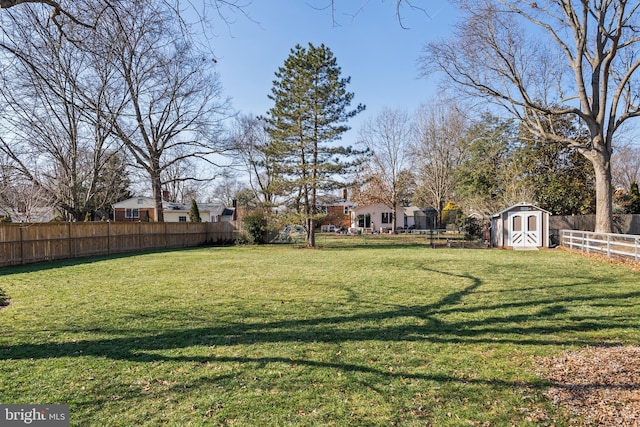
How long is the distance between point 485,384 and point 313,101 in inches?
695

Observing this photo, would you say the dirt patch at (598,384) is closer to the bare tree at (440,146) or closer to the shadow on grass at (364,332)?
the shadow on grass at (364,332)

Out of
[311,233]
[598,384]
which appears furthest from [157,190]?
[598,384]

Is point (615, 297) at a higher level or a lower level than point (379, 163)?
lower

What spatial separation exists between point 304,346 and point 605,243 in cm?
1469

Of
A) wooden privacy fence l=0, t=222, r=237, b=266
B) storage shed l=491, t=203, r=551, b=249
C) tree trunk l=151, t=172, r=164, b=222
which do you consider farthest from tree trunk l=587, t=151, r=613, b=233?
tree trunk l=151, t=172, r=164, b=222

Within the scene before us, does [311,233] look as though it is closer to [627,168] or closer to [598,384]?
[598,384]

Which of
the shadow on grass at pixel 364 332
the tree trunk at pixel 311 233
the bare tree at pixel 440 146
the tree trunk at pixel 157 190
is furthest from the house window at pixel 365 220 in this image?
the shadow on grass at pixel 364 332

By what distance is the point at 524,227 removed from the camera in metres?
18.2

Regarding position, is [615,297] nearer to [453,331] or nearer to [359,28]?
[453,331]

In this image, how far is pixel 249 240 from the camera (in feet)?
77.0

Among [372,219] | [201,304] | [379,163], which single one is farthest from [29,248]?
[372,219]

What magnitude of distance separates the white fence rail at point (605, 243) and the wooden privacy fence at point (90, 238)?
20373mm

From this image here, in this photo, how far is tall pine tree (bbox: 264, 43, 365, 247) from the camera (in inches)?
751

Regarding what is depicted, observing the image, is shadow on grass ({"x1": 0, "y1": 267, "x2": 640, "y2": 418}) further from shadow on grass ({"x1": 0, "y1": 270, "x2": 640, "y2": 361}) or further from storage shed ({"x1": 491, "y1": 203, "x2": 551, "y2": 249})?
storage shed ({"x1": 491, "y1": 203, "x2": 551, "y2": 249})
